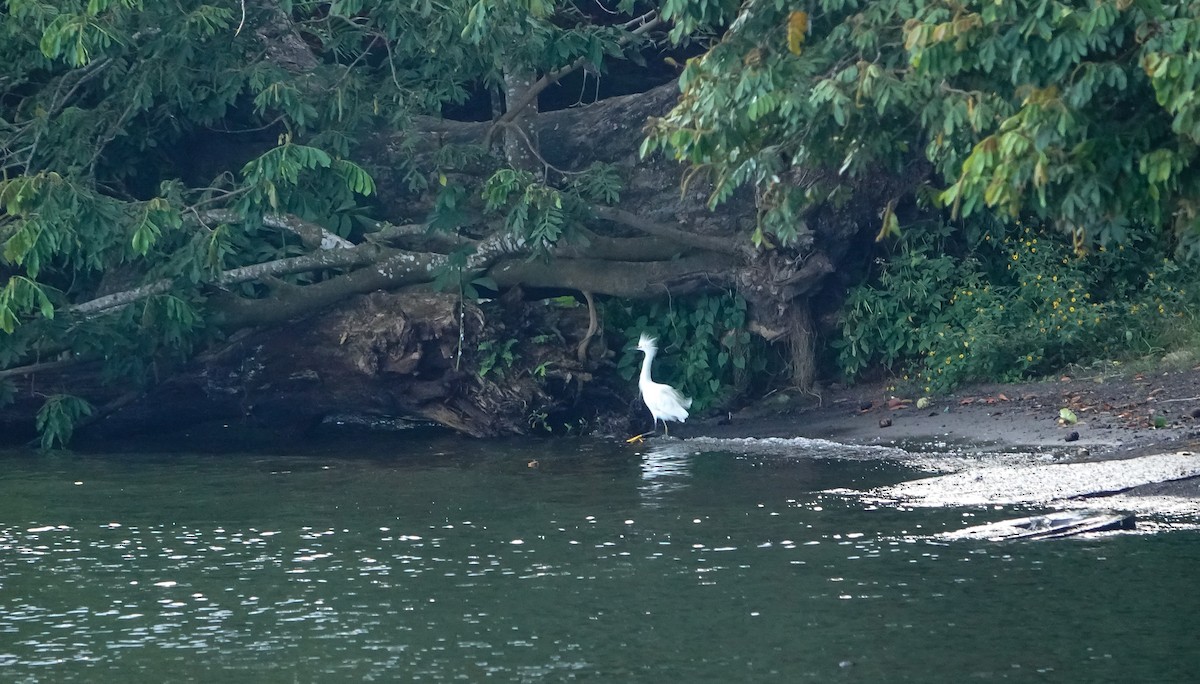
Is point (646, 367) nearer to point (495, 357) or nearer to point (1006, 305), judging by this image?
point (495, 357)

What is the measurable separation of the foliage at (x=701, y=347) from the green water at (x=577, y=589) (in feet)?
10.9

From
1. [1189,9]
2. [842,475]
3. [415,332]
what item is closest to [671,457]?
[842,475]

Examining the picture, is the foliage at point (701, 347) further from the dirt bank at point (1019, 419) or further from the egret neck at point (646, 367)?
the egret neck at point (646, 367)

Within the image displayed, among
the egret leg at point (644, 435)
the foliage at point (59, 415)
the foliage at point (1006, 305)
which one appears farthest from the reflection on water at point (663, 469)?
the foliage at point (59, 415)

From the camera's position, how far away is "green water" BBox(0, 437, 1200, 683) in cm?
604

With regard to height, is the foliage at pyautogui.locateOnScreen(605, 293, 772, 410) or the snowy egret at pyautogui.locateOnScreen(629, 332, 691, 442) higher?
the foliage at pyautogui.locateOnScreen(605, 293, 772, 410)

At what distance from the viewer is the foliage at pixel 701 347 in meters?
14.1

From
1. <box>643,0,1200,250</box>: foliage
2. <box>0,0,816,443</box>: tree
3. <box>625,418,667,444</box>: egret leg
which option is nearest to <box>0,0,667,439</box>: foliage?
<box>0,0,816,443</box>: tree

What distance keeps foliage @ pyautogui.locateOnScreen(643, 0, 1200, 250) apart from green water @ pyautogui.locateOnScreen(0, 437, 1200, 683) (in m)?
1.82

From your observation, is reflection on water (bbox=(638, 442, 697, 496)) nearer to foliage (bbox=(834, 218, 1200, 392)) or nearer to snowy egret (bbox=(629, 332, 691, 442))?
snowy egret (bbox=(629, 332, 691, 442))

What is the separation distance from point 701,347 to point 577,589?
713 centimetres

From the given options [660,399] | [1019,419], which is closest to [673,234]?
[660,399]

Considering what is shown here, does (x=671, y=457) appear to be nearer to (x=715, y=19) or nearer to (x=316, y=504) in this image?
(x=316, y=504)

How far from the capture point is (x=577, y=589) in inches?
290
